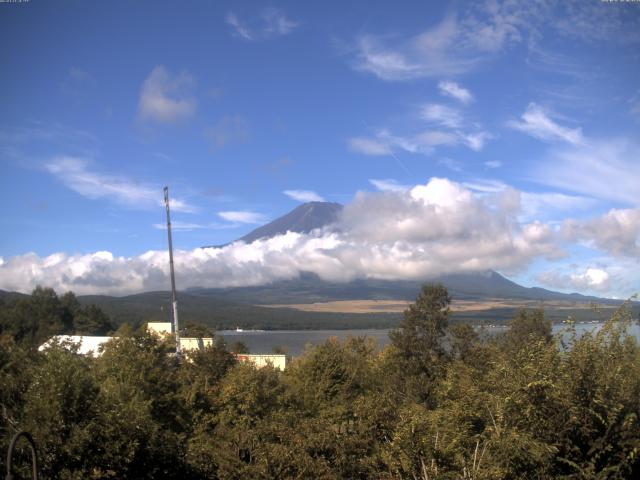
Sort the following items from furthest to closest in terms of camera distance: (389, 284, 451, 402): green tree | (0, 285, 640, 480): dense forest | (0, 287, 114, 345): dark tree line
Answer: (0, 287, 114, 345): dark tree line < (389, 284, 451, 402): green tree < (0, 285, 640, 480): dense forest

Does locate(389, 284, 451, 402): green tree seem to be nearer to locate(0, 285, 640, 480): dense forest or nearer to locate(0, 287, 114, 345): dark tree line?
locate(0, 285, 640, 480): dense forest

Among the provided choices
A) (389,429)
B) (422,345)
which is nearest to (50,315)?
(422,345)

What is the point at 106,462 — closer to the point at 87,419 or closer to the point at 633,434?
the point at 87,419

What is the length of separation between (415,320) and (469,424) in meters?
26.5

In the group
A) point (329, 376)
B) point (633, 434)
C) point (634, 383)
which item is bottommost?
point (329, 376)

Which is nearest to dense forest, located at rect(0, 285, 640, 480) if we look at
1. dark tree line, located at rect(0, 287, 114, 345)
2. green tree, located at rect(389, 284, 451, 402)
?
green tree, located at rect(389, 284, 451, 402)

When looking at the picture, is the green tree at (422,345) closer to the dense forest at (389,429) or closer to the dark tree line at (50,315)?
the dense forest at (389,429)

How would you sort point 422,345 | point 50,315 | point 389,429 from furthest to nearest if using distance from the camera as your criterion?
point 50,315 → point 422,345 → point 389,429

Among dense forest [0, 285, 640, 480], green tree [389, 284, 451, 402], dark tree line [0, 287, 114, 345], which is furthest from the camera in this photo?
dark tree line [0, 287, 114, 345]

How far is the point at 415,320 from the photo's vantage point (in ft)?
131

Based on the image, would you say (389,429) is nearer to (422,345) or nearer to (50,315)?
(422,345)

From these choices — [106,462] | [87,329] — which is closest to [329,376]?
[106,462]

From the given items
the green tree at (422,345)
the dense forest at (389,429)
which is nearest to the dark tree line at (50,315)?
the green tree at (422,345)

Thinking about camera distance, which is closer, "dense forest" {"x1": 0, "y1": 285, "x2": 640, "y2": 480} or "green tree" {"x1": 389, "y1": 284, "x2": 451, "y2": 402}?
"dense forest" {"x1": 0, "y1": 285, "x2": 640, "y2": 480}
